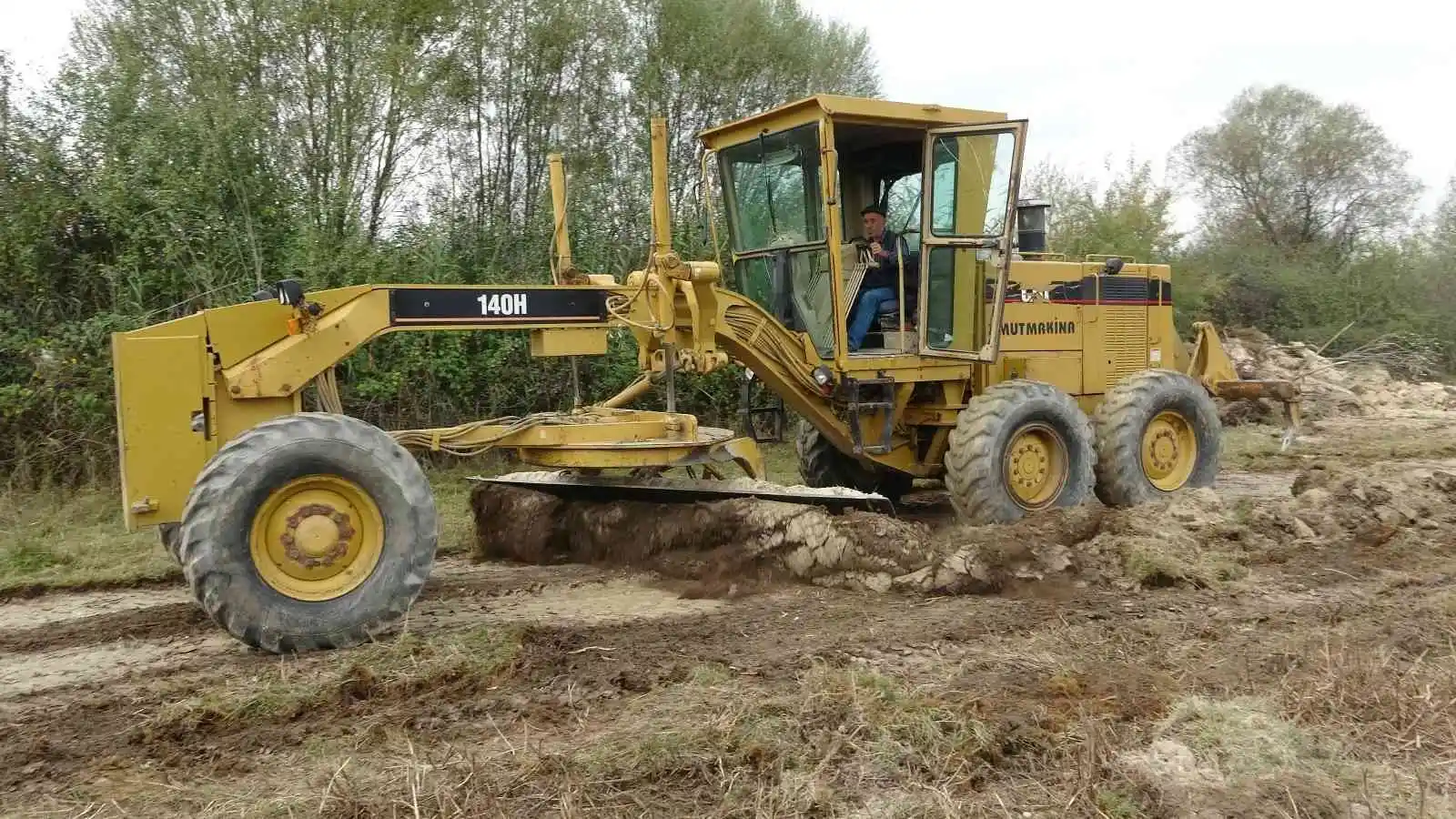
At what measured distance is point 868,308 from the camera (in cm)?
790

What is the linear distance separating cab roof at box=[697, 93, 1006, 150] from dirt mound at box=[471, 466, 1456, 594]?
2.58 m

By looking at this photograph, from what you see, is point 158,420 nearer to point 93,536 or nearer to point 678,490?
point 678,490

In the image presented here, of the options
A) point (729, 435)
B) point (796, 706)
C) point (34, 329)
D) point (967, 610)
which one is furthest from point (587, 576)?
point (34, 329)

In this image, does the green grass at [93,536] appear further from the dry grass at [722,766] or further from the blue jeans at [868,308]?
the dry grass at [722,766]

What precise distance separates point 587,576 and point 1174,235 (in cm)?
1745

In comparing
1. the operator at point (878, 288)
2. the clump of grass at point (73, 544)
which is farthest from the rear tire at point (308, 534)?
the operator at point (878, 288)

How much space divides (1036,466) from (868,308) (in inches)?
61.9

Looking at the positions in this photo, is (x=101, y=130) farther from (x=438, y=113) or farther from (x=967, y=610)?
(x=967, y=610)

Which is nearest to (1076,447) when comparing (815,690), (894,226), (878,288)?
(878,288)

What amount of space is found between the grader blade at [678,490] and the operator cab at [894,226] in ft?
4.48

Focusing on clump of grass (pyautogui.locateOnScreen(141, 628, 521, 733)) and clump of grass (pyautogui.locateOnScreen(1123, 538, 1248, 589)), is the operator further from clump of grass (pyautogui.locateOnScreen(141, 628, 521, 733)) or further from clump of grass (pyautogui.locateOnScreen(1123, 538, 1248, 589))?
clump of grass (pyautogui.locateOnScreen(141, 628, 521, 733))

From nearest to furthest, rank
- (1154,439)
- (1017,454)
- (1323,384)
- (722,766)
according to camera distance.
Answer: (722,766)
(1017,454)
(1154,439)
(1323,384)

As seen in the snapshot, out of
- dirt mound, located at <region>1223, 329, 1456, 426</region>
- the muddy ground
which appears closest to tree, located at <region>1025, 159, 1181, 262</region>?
dirt mound, located at <region>1223, 329, 1456, 426</region>

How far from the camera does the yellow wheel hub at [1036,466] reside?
749 cm
